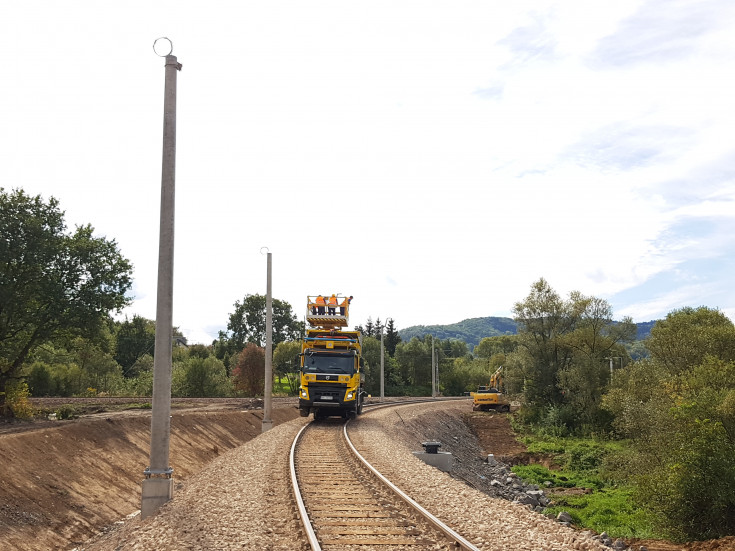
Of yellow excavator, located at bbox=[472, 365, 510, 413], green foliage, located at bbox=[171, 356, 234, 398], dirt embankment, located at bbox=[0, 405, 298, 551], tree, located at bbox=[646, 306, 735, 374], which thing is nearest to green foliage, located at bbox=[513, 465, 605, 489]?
tree, located at bbox=[646, 306, 735, 374]

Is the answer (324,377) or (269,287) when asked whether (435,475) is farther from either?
(269,287)

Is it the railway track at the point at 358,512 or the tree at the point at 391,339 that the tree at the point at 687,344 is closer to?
the railway track at the point at 358,512

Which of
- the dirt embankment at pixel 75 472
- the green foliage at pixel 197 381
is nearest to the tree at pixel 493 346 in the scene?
the green foliage at pixel 197 381

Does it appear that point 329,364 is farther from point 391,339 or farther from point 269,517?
point 391,339

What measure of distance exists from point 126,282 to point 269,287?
6.84 m

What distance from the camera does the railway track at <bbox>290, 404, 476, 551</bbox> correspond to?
8164mm

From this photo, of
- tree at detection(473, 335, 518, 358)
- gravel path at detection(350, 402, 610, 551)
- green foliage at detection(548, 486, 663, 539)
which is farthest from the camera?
tree at detection(473, 335, 518, 358)

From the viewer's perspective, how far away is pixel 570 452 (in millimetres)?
37031

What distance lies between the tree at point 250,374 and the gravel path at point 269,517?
46709mm

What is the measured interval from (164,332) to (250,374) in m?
51.6

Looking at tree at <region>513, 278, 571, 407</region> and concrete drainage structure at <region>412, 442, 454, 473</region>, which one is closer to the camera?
concrete drainage structure at <region>412, 442, 454, 473</region>

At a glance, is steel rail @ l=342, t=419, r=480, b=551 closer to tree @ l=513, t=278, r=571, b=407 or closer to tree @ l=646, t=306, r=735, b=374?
tree @ l=646, t=306, r=735, b=374

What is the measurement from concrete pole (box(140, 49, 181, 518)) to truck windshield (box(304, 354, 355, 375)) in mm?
15411

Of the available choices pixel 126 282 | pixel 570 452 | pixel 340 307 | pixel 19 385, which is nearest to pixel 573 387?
pixel 570 452
